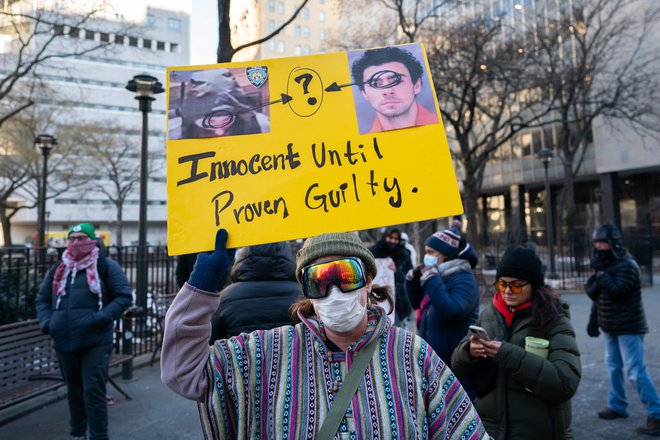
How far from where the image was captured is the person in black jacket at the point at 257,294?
2.72 m

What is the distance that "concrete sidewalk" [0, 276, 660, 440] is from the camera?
468 centimetres

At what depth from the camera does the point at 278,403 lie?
154 cm

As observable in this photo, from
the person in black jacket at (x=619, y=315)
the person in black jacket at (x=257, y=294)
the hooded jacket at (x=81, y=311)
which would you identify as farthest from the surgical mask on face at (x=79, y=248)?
the person in black jacket at (x=619, y=315)

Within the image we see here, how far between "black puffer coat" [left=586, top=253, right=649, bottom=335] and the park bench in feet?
17.9

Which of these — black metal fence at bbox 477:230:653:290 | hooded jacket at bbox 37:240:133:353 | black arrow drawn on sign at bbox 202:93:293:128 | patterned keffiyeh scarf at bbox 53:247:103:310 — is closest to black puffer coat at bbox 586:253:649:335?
black arrow drawn on sign at bbox 202:93:293:128

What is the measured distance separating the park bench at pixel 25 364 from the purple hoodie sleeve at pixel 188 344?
4.13 metres

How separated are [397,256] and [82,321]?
13.2 feet

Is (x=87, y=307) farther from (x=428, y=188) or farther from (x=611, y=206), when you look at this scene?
(x=611, y=206)

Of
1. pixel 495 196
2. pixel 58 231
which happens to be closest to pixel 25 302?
pixel 495 196

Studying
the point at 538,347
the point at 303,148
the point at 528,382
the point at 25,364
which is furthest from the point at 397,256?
the point at 303,148

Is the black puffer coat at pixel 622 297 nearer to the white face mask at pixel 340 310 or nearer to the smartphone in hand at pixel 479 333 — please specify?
the smartphone in hand at pixel 479 333

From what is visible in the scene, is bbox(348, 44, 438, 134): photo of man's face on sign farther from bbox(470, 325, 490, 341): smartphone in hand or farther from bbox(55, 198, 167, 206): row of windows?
bbox(55, 198, 167, 206): row of windows

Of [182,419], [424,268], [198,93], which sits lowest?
[182,419]

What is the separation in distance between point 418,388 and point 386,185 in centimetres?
74
